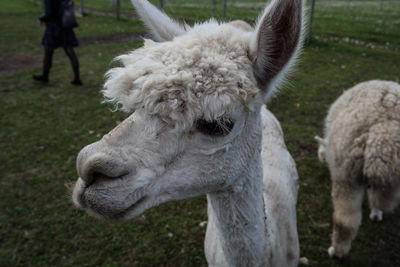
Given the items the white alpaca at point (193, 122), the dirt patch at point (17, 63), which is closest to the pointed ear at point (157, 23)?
the white alpaca at point (193, 122)

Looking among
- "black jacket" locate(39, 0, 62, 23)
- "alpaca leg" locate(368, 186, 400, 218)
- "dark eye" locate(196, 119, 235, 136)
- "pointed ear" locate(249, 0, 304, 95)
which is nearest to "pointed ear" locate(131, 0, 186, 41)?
"pointed ear" locate(249, 0, 304, 95)

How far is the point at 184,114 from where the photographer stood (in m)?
1.21

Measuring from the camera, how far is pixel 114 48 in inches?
416

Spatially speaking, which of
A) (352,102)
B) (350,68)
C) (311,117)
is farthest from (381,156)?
(350,68)

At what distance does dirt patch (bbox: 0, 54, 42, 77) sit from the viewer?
868cm

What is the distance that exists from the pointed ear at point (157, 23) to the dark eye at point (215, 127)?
0.76 meters

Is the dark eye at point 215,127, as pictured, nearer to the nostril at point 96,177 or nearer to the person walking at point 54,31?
the nostril at point 96,177

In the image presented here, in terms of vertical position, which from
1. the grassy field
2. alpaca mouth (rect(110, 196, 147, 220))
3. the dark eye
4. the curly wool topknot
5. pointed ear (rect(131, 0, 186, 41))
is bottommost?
the grassy field

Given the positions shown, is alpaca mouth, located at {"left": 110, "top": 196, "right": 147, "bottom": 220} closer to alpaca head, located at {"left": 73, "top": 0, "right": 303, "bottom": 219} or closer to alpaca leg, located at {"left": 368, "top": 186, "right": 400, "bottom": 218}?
alpaca head, located at {"left": 73, "top": 0, "right": 303, "bottom": 219}

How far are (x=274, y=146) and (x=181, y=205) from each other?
1.72m

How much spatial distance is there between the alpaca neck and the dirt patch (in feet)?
30.3

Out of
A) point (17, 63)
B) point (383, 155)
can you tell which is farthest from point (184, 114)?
point (17, 63)

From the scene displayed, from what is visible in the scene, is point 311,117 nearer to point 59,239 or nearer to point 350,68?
point 350,68

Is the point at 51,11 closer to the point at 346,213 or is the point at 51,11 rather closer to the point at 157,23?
the point at 157,23
